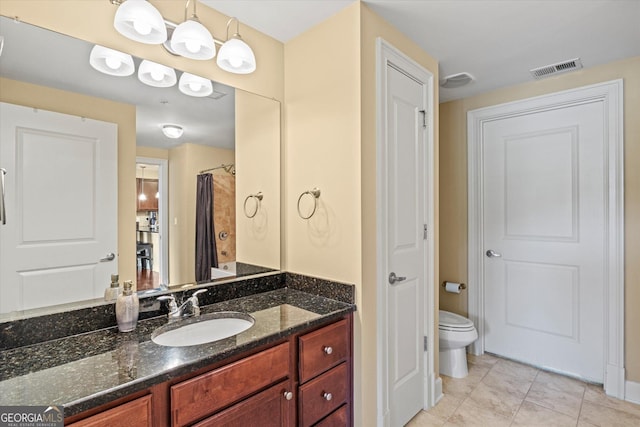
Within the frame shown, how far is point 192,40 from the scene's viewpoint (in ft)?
4.59

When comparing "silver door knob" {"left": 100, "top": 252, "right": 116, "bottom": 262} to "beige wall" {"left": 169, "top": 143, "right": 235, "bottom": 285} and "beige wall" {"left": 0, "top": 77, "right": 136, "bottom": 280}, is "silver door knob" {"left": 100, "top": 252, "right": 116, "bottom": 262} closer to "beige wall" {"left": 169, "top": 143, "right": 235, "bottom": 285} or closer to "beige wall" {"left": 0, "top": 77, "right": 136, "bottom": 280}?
"beige wall" {"left": 0, "top": 77, "right": 136, "bottom": 280}

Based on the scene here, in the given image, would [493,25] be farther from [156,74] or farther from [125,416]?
→ [125,416]

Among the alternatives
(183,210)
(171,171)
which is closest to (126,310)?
(183,210)

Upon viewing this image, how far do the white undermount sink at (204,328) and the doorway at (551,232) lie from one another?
2.24 metres

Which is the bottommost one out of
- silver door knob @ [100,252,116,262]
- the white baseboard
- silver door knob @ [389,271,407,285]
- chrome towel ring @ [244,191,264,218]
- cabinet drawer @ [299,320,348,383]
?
the white baseboard

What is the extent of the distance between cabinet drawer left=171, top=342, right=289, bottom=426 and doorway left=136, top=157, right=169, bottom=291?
23.7 inches

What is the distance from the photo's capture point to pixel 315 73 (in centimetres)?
181

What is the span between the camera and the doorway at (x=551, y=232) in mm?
2301

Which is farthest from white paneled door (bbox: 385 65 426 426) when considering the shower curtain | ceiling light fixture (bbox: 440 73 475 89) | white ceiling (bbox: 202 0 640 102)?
the shower curtain

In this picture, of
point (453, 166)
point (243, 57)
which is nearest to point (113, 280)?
point (243, 57)

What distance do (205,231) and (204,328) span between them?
53 centimetres

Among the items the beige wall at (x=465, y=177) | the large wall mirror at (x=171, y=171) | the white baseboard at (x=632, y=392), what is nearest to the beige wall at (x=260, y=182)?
the large wall mirror at (x=171, y=171)

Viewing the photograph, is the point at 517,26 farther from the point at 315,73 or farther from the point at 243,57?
the point at 243,57

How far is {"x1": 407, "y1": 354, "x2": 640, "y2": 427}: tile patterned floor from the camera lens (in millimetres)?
1979
